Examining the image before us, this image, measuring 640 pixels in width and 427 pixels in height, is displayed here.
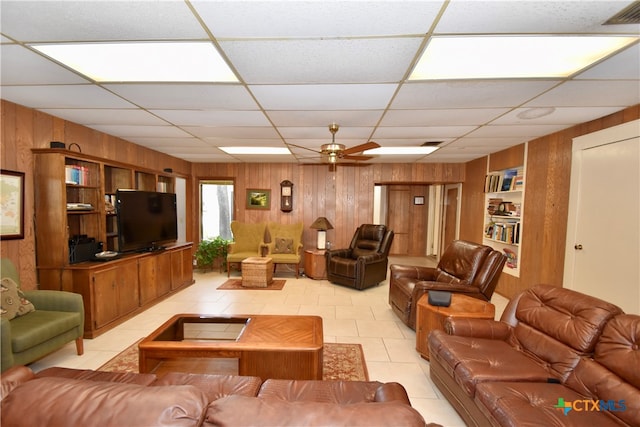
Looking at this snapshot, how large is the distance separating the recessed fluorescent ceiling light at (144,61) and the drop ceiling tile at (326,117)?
0.83m

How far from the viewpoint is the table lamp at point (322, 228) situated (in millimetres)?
5445

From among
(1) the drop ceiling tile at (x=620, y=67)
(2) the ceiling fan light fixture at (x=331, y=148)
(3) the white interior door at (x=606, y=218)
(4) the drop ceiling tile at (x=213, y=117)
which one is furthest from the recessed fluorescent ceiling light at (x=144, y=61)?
(3) the white interior door at (x=606, y=218)

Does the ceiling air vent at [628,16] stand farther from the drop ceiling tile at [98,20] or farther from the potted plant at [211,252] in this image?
the potted plant at [211,252]

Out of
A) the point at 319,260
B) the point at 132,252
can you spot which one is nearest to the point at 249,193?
the point at 319,260

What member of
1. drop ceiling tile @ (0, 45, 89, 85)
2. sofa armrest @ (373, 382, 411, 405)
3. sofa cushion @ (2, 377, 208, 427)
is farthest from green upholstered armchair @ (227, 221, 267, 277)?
sofa cushion @ (2, 377, 208, 427)

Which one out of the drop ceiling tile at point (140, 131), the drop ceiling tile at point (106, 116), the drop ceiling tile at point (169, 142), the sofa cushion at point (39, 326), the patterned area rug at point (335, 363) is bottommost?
the patterned area rug at point (335, 363)

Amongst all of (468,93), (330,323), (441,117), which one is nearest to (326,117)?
(441,117)

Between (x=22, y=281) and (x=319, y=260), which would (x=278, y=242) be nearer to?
(x=319, y=260)

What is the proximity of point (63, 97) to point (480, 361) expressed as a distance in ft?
13.3

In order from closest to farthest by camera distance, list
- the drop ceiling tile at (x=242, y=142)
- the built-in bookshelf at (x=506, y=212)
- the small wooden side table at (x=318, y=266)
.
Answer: the drop ceiling tile at (x=242, y=142) → the built-in bookshelf at (x=506, y=212) → the small wooden side table at (x=318, y=266)

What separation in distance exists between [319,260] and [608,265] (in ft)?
12.9

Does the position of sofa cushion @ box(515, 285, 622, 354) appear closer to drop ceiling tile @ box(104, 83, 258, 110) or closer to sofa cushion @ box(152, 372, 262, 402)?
sofa cushion @ box(152, 372, 262, 402)

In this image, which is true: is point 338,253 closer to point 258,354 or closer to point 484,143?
point 484,143

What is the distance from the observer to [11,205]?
8.25 ft
